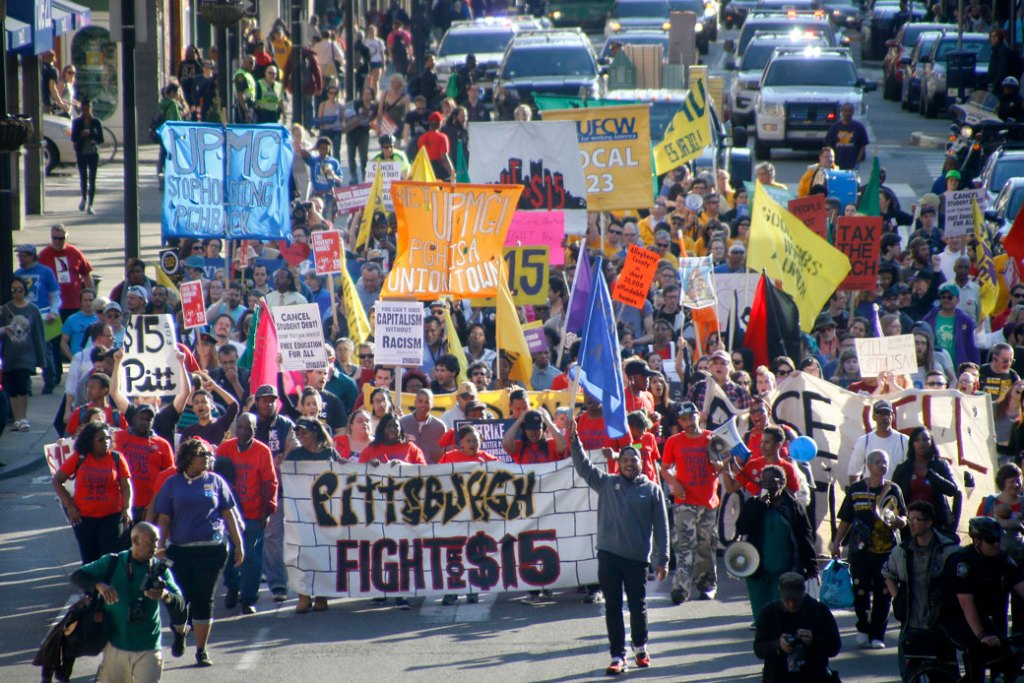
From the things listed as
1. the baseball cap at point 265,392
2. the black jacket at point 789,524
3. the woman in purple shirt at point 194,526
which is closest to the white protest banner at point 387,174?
the baseball cap at point 265,392

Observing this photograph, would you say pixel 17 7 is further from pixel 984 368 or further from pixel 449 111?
pixel 984 368

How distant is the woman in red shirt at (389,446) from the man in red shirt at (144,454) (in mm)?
1381

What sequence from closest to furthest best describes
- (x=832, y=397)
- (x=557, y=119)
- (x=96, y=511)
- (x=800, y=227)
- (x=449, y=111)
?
(x=96, y=511) → (x=832, y=397) → (x=800, y=227) → (x=557, y=119) → (x=449, y=111)

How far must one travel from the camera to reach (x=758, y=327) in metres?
15.0

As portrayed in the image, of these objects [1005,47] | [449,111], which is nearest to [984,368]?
[449,111]

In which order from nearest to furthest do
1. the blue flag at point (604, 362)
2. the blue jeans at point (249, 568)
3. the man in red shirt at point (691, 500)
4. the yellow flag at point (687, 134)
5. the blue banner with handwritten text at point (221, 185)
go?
the blue flag at point (604, 362), the blue jeans at point (249, 568), the man in red shirt at point (691, 500), the blue banner with handwritten text at point (221, 185), the yellow flag at point (687, 134)

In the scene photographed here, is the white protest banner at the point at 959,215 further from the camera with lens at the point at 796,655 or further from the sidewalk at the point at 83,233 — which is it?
the camera with lens at the point at 796,655

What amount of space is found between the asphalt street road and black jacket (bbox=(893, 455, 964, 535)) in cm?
95

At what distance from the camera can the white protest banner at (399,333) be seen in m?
13.7

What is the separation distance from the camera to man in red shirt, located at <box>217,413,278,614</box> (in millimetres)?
11773

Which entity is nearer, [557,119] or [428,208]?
[428,208]

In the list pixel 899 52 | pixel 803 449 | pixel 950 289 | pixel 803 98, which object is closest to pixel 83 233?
pixel 803 98

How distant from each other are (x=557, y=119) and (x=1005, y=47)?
15.7 meters

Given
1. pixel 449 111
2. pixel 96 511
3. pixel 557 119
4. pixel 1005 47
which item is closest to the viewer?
pixel 96 511
